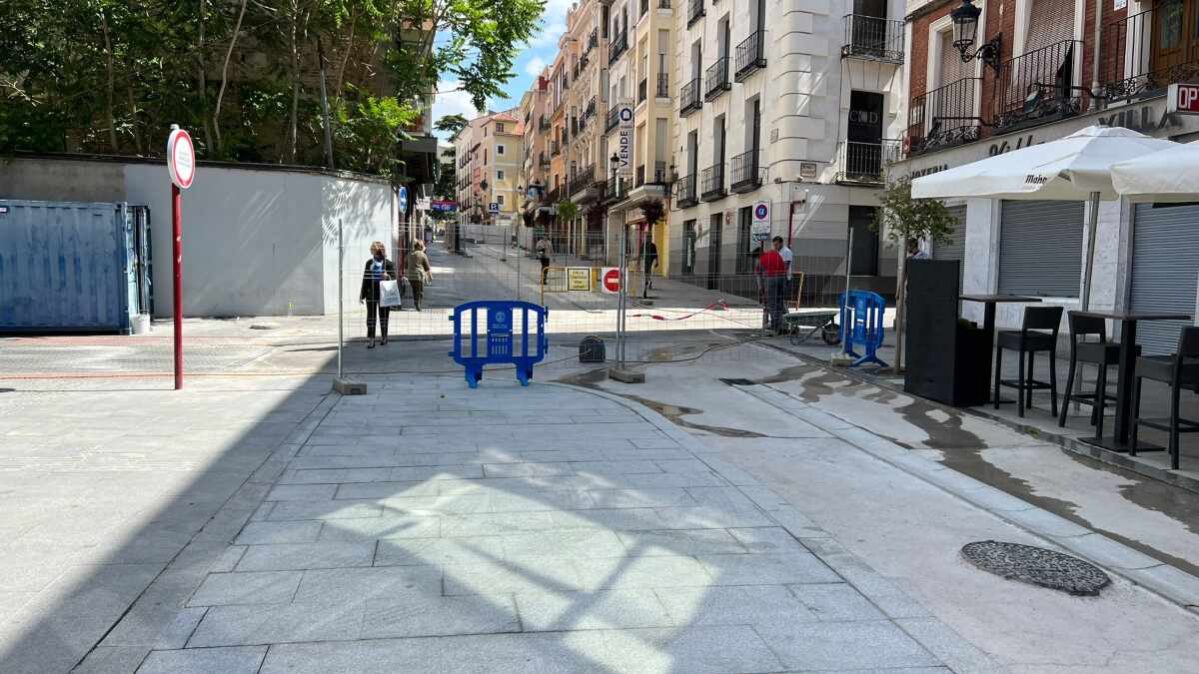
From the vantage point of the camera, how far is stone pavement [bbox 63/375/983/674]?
3166mm

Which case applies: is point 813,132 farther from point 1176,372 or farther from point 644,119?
point 1176,372

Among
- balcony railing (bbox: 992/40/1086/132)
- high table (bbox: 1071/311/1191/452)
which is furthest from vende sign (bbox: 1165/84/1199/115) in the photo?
balcony railing (bbox: 992/40/1086/132)

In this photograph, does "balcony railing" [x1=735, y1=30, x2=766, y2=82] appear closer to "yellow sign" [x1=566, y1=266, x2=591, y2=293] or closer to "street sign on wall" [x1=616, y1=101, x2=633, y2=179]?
"street sign on wall" [x1=616, y1=101, x2=633, y2=179]

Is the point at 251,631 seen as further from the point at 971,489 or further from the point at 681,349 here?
the point at 681,349

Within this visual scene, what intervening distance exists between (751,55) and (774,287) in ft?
46.8

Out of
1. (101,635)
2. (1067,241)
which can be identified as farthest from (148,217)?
(1067,241)

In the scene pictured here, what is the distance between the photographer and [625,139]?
125 feet

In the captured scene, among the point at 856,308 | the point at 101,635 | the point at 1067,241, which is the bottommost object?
the point at 101,635

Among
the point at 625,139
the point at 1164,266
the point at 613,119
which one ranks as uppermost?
the point at 613,119

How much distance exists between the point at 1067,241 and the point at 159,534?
14.9 m

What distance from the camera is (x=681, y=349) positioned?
1359cm

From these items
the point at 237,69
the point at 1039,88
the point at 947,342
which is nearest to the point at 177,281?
the point at 947,342

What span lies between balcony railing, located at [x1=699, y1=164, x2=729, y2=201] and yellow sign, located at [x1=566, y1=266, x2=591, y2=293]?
49.1 ft

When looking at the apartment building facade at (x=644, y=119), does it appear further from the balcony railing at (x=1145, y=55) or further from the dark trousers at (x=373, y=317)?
the balcony railing at (x=1145, y=55)
